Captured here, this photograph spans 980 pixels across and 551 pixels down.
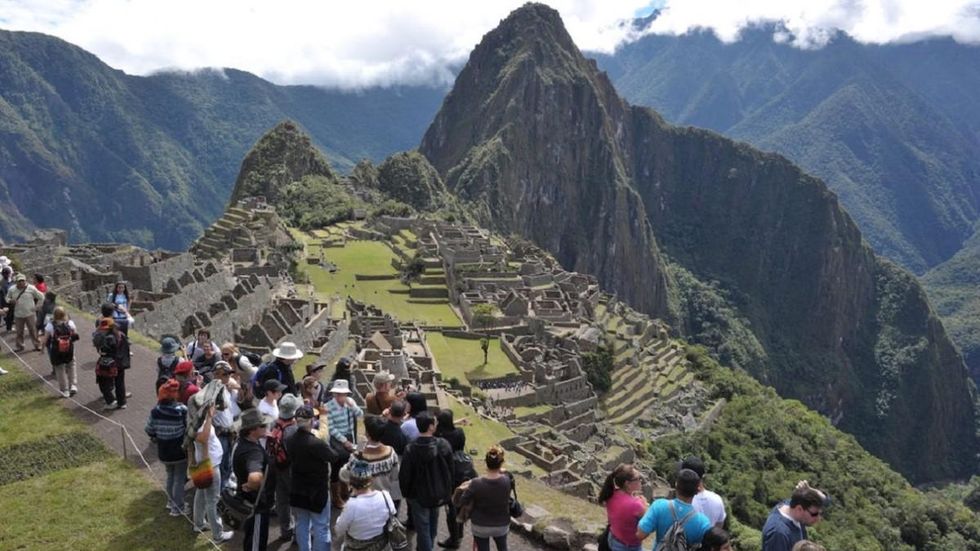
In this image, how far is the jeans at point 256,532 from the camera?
31.1 feet

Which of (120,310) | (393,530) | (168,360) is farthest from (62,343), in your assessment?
(393,530)

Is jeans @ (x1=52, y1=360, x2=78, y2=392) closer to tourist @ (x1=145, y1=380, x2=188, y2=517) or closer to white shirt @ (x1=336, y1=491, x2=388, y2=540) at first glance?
tourist @ (x1=145, y1=380, x2=188, y2=517)

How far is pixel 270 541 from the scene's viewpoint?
34.5 feet

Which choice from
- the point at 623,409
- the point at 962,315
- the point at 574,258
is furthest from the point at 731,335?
the point at 623,409

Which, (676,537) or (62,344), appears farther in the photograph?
(62,344)

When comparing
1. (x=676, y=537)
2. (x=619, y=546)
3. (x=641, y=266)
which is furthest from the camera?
(x=641, y=266)

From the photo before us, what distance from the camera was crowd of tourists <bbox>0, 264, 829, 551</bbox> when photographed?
8109 millimetres

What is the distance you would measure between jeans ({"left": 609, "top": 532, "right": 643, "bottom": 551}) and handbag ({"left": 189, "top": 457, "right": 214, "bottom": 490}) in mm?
5104

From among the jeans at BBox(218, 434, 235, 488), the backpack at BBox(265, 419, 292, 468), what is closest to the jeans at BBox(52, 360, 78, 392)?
the jeans at BBox(218, 434, 235, 488)

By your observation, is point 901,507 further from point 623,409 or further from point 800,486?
point 800,486

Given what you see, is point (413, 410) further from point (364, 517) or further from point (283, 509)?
point (364, 517)

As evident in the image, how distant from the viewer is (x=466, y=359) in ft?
145

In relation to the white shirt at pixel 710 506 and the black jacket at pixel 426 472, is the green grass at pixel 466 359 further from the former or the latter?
the white shirt at pixel 710 506

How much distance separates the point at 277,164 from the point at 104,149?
36.2 m
